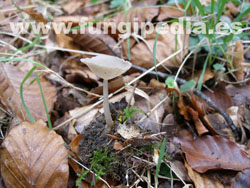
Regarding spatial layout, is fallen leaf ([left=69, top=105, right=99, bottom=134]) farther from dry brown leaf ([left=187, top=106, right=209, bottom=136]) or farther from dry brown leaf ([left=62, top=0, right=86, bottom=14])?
dry brown leaf ([left=62, top=0, right=86, bottom=14])

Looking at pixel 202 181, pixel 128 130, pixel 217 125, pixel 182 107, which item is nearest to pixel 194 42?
pixel 182 107

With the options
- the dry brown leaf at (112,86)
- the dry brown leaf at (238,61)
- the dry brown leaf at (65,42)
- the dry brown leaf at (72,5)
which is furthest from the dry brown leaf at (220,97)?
the dry brown leaf at (72,5)

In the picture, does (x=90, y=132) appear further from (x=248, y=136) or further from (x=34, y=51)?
(x=34, y=51)

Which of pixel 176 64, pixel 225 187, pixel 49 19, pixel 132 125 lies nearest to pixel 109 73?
pixel 132 125

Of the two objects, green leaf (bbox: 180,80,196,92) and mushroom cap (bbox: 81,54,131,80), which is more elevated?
mushroom cap (bbox: 81,54,131,80)

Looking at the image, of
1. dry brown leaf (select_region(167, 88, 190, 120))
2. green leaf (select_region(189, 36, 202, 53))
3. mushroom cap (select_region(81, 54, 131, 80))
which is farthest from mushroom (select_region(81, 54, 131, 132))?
green leaf (select_region(189, 36, 202, 53))
